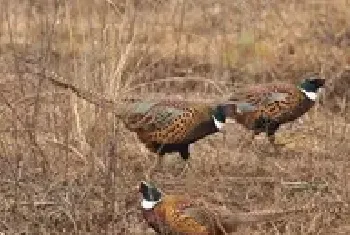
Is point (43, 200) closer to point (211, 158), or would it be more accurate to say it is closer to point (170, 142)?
point (170, 142)

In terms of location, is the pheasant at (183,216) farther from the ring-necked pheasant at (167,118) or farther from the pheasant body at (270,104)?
the pheasant body at (270,104)

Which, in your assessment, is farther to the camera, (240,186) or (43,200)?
(240,186)

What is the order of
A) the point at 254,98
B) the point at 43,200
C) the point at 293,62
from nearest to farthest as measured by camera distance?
the point at 43,200 < the point at 254,98 < the point at 293,62

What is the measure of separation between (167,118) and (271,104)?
0.63 m

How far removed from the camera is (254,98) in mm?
5191

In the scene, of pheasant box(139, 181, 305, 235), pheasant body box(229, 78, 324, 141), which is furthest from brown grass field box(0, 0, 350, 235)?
pheasant body box(229, 78, 324, 141)

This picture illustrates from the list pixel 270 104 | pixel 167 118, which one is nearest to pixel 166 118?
pixel 167 118

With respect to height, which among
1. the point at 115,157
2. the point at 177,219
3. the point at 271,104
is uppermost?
the point at 271,104

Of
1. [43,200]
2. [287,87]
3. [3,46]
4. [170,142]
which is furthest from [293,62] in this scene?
[43,200]

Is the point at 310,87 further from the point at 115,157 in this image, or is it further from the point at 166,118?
the point at 115,157

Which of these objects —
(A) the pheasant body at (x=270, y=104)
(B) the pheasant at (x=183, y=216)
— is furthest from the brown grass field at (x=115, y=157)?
(A) the pheasant body at (x=270, y=104)

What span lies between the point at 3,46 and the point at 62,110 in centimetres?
225

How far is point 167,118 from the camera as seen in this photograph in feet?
15.7

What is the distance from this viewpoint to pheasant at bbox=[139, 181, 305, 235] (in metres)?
4.04
